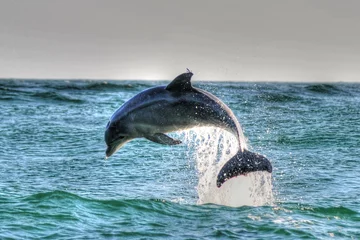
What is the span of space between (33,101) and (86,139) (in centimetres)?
2494

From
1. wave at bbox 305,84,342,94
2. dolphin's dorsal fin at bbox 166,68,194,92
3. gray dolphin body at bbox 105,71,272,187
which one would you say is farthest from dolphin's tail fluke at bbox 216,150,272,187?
wave at bbox 305,84,342,94

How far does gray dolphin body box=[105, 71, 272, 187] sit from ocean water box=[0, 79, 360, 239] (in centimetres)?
88

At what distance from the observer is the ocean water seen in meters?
10.9

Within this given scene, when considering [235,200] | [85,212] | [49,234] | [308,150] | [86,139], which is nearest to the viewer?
[49,234]

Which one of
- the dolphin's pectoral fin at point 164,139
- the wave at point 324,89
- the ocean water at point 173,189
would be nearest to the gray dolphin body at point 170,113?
the dolphin's pectoral fin at point 164,139

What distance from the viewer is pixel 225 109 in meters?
10.6

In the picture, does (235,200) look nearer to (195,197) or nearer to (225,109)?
(195,197)

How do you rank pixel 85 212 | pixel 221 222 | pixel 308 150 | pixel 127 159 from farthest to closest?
pixel 308 150
pixel 127 159
pixel 85 212
pixel 221 222

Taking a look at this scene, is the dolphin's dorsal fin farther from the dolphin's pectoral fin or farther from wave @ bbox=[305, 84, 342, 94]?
wave @ bbox=[305, 84, 342, 94]

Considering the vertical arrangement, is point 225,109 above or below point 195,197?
above

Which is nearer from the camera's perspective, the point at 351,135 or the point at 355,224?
the point at 355,224

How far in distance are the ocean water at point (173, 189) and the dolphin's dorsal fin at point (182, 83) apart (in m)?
1.31

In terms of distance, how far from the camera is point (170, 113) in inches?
413

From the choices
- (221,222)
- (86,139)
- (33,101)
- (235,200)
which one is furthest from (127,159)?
(33,101)
